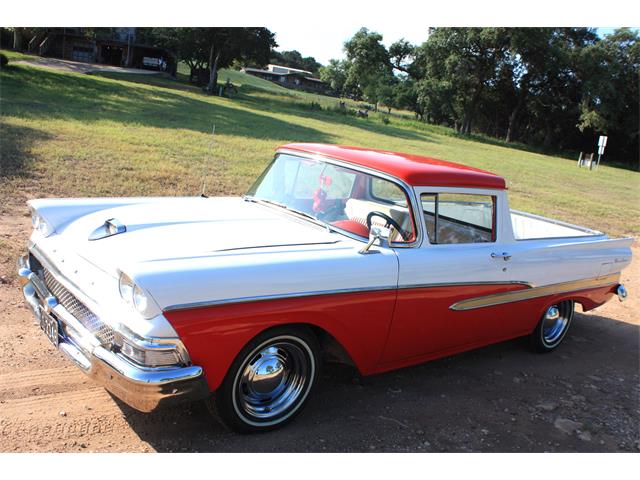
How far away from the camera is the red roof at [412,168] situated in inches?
150

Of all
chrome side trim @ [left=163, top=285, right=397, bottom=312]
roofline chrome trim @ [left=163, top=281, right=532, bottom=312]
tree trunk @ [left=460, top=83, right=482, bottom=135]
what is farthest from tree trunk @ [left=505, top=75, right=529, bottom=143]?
chrome side trim @ [left=163, top=285, right=397, bottom=312]

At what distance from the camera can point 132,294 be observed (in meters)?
2.72

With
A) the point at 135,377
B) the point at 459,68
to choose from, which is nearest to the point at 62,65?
the point at 459,68

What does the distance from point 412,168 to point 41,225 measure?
2.62 metres

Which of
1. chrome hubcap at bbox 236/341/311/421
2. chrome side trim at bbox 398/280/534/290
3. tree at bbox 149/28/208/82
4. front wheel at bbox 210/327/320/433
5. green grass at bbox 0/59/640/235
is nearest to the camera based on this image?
front wheel at bbox 210/327/320/433

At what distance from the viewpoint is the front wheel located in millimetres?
2986

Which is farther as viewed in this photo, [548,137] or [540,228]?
[548,137]

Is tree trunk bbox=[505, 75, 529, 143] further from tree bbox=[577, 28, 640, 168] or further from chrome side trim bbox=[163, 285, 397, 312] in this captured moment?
chrome side trim bbox=[163, 285, 397, 312]

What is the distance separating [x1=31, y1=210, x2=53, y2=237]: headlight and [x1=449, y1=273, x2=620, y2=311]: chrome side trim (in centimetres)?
280

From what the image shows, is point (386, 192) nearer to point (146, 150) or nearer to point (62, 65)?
point (146, 150)

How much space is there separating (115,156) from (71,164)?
1.35m

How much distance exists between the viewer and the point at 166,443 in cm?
301

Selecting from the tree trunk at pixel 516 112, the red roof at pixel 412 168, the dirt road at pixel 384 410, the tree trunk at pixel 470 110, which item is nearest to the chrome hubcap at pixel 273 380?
the dirt road at pixel 384 410

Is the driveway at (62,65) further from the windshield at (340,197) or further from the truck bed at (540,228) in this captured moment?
the truck bed at (540,228)
